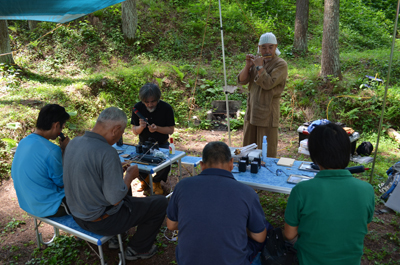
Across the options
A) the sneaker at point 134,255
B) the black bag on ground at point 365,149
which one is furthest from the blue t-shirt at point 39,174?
the black bag on ground at point 365,149

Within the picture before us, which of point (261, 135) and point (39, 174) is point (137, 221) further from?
point (261, 135)

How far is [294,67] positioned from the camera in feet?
29.2

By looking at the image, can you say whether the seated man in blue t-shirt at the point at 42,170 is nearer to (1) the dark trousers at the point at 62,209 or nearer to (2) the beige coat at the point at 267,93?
(1) the dark trousers at the point at 62,209

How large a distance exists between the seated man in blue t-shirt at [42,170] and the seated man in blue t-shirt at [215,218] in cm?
152

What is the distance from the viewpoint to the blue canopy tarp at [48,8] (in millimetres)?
3919

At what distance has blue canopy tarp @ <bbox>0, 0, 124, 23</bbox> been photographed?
154 inches

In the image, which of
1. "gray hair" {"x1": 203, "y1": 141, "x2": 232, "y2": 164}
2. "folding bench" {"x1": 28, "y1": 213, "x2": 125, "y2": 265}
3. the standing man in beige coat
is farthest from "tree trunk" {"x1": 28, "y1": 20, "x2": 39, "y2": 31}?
"gray hair" {"x1": 203, "y1": 141, "x2": 232, "y2": 164}

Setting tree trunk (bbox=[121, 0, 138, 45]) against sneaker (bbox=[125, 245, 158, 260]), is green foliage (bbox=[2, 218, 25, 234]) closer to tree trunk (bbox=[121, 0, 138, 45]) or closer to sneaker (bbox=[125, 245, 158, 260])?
sneaker (bbox=[125, 245, 158, 260])

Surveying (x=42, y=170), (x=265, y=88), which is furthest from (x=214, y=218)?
(x=265, y=88)

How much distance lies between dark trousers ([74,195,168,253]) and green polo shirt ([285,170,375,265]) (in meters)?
1.54

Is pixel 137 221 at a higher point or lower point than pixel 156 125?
lower

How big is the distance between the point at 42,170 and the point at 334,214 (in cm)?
253

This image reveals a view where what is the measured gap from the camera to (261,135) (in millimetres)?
4031

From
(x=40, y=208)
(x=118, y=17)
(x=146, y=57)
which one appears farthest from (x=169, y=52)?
(x=40, y=208)
